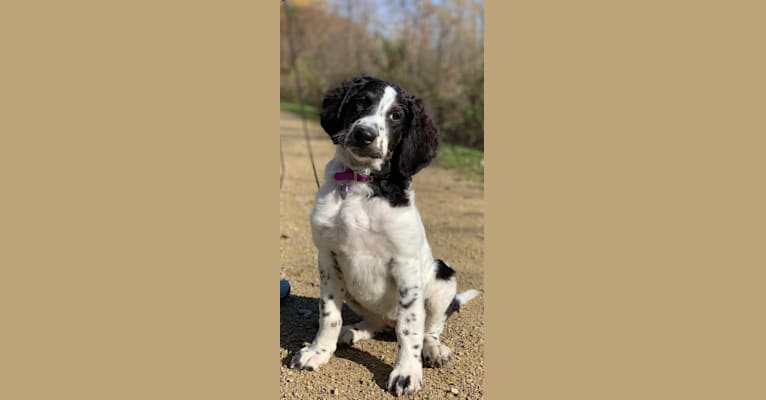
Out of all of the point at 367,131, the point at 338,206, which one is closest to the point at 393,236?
the point at 338,206

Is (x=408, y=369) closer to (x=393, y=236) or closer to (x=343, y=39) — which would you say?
(x=393, y=236)

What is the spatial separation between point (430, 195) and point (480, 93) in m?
3.75

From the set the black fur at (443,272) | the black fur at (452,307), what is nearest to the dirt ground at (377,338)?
the black fur at (452,307)

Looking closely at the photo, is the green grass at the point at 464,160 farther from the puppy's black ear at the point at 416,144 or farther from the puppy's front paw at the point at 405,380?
the puppy's front paw at the point at 405,380

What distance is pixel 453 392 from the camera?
4352 millimetres

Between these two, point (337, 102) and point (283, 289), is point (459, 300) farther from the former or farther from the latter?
point (337, 102)

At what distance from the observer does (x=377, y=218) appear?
4.24 metres

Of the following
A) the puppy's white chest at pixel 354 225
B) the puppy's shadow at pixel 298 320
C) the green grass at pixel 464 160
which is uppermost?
the puppy's white chest at pixel 354 225

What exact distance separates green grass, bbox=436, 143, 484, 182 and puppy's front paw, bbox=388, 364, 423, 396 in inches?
348

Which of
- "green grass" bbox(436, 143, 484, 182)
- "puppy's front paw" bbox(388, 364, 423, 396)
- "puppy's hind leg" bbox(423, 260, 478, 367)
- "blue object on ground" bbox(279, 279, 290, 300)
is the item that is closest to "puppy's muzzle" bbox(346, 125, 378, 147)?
"puppy's hind leg" bbox(423, 260, 478, 367)

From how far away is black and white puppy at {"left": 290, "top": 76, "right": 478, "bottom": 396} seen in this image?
4234 mm

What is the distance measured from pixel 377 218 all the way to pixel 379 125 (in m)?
0.70

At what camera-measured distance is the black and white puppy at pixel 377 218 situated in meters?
4.23

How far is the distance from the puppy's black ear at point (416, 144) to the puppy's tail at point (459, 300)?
144cm
